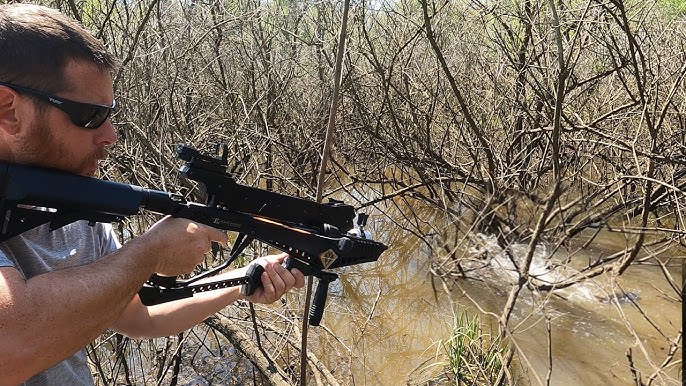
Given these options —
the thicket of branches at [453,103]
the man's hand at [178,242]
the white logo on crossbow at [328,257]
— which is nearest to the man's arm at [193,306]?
the white logo on crossbow at [328,257]

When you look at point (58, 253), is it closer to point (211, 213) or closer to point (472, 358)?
point (211, 213)

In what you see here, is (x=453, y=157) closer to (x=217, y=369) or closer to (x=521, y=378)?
(x=521, y=378)

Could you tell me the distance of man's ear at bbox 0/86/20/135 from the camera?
1.09 m

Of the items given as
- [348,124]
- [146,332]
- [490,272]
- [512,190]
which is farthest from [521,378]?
[348,124]

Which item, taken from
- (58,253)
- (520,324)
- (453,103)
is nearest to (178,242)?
(58,253)

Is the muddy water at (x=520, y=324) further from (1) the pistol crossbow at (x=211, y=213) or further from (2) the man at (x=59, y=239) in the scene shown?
(2) the man at (x=59, y=239)

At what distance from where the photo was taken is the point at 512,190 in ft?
20.8

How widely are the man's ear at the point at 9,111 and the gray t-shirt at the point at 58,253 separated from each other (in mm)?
283

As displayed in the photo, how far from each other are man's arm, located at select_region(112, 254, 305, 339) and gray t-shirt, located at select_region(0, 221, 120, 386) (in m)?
0.23

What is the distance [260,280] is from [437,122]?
6116 millimetres

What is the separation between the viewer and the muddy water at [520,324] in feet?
15.2

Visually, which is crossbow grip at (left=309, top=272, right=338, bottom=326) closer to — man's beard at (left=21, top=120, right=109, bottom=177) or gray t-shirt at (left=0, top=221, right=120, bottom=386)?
gray t-shirt at (left=0, top=221, right=120, bottom=386)

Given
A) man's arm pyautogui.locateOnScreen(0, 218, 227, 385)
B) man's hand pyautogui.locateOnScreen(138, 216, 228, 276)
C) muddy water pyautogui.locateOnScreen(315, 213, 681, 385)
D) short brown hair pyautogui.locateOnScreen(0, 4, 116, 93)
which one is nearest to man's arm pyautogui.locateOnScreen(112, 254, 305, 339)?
man's hand pyautogui.locateOnScreen(138, 216, 228, 276)

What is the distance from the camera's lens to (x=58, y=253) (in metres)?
1.36
